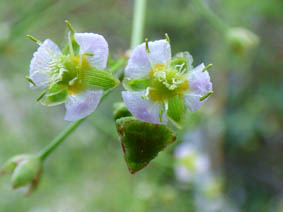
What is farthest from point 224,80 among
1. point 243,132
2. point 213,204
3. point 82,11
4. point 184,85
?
point 184,85

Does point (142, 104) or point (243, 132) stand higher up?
point (142, 104)

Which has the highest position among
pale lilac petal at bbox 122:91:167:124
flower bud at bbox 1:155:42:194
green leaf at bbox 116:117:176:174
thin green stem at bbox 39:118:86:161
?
pale lilac petal at bbox 122:91:167:124

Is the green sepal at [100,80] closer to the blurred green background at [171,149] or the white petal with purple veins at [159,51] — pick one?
the white petal with purple veins at [159,51]

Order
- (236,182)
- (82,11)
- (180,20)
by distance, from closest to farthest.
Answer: (180,20), (236,182), (82,11)

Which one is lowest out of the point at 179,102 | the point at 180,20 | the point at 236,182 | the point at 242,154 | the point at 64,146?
the point at 236,182

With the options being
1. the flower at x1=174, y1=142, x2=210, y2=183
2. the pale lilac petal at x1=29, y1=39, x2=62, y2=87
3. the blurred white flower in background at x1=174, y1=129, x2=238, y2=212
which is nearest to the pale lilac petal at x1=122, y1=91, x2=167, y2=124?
the pale lilac petal at x1=29, y1=39, x2=62, y2=87

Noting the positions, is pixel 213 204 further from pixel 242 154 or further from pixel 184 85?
pixel 184 85

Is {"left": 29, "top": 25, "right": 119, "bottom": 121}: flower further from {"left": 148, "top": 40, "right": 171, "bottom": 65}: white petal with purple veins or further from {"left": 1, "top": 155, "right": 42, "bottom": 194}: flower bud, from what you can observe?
{"left": 1, "top": 155, "right": 42, "bottom": 194}: flower bud
